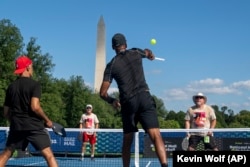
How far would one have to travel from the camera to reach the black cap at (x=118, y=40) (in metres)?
6.79

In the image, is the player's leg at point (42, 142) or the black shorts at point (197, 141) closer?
the player's leg at point (42, 142)

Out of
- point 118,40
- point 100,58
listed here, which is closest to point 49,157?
point 118,40

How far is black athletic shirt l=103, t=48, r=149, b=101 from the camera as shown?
6.54 metres

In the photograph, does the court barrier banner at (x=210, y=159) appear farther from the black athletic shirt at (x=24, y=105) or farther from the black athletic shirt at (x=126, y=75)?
the black athletic shirt at (x=24, y=105)

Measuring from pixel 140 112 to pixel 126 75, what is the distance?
0.56m

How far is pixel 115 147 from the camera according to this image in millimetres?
16016

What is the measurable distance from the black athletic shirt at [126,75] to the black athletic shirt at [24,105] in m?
1.06

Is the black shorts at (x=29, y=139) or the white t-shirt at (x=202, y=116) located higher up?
the white t-shirt at (x=202, y=116)

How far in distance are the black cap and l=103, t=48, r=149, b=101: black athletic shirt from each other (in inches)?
9.2

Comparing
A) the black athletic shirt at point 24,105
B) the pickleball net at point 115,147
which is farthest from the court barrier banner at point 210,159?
the pickleball net at point 115,147

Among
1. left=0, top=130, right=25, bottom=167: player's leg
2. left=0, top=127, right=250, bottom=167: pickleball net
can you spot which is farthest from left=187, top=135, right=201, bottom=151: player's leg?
left=0, top=130, right=25, bottom=167: player's leg

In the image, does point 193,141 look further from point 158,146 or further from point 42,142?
point 42,142

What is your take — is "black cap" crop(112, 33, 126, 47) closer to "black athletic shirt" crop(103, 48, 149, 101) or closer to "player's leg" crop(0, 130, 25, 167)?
"black athletic shirt" crop(103, 48, 149, 101)

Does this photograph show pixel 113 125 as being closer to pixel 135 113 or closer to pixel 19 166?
pixel 19 166
